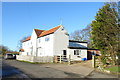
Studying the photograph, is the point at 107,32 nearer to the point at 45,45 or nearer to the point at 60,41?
the point at 60,41

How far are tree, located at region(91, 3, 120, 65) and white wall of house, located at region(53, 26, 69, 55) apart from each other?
395 inches

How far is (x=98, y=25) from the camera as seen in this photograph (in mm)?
18422

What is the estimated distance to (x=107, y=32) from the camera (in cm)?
1694

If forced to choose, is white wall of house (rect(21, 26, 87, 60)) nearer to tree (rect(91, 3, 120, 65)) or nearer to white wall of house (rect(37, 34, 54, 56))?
white wall of house (rect(37, 34, 54, 56))

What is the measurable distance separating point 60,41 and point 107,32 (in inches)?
512

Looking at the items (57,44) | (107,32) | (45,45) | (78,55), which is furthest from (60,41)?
(107,32)

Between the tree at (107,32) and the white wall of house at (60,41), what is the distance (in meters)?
10.0

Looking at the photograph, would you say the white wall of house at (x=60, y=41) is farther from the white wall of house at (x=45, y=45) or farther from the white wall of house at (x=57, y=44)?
the white wall of house at (x=45, y=45)

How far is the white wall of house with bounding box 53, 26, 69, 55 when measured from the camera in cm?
2739

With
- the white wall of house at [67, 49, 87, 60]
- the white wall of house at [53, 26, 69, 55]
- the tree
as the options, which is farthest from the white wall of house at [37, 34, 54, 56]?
the tree

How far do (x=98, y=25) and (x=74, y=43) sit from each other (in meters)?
14.3

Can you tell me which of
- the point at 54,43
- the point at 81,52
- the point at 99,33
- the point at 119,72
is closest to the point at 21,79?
the point at 119,72

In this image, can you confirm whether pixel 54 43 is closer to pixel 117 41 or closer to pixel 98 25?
pixel 98 25

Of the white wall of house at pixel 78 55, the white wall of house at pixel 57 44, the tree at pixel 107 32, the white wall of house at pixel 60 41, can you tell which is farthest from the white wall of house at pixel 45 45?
the tree at pixel 107 32
